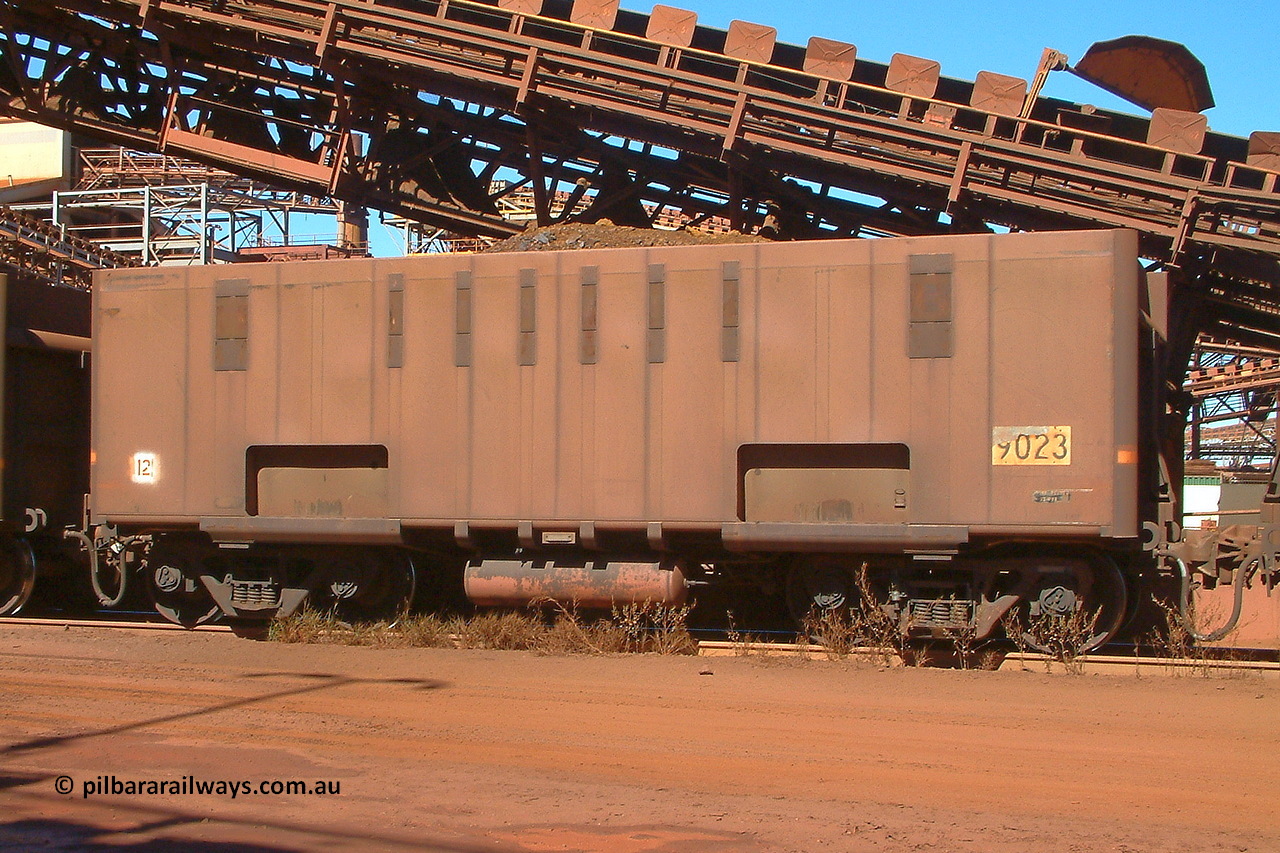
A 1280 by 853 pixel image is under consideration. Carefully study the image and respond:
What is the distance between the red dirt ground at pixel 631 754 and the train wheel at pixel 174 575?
5.18 ft

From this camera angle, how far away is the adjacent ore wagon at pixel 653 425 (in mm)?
8742

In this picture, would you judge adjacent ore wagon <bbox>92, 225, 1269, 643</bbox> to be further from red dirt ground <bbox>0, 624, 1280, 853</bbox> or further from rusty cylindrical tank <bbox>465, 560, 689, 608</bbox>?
red dirt ground <bbox>0, 624, 1280, 853</bbox>

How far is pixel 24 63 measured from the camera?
16.6 metres

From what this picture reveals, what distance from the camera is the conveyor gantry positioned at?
13.2 m

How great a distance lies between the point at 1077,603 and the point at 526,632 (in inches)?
180

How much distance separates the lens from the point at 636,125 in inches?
577

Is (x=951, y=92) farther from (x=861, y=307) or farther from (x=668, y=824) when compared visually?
(x=668, y=824)

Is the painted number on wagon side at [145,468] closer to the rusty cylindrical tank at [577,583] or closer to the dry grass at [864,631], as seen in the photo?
the rusty cylindrical tank at [577,583]

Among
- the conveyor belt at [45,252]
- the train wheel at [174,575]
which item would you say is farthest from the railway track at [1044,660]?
the conveyor belt at [45,252]

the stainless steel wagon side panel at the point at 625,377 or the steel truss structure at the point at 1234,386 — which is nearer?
the stainless steel wagon side panel at the point at 625,377

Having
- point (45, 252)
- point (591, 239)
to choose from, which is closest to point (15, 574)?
point (591, 239)

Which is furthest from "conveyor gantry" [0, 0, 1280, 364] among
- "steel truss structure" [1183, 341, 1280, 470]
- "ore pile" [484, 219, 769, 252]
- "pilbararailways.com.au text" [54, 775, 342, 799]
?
"pilbararailways.com.au text" [54, 775, 342, 799]

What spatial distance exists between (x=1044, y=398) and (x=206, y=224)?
35128mm

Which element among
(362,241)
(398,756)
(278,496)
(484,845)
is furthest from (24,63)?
(362,241)
